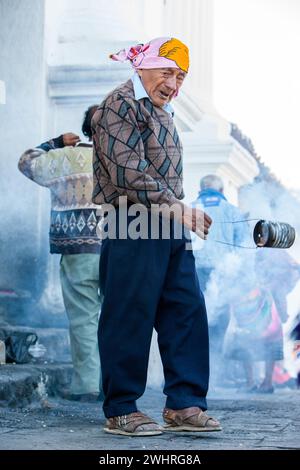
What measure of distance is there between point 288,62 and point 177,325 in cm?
297

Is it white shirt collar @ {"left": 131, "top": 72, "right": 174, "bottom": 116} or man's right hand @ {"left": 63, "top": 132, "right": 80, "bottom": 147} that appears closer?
white shirt collar @ {"left": 131, "top": 72, "right": 174, "bottom": 116}

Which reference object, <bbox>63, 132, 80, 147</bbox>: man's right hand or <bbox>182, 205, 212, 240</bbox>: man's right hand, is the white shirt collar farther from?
<bbox>63, 132, 80, 147</bbox>: man's right hand

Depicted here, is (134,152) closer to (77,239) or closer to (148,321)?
(148,321)

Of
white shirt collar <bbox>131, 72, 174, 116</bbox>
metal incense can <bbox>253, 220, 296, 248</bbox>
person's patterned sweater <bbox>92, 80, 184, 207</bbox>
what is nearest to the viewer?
person's patterned sweater <bbox>92, 80, 184, 207</bbox>

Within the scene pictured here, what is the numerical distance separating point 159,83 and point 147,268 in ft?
2.15

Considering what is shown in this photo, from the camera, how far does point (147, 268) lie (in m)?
3.73

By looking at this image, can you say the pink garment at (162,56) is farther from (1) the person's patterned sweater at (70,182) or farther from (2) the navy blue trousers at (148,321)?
(1) the person's patterned sweater at (70,182)

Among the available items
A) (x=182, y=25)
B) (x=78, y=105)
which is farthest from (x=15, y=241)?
(x=182, y=25)

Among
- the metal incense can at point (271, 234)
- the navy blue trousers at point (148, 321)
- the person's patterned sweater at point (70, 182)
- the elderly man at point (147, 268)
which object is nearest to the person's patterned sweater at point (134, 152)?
the elderly man at point (147, 268)

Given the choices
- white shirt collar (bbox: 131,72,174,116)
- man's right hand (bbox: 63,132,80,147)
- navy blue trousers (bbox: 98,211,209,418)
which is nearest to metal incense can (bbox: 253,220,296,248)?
navy blue trousers (bbox: 98,211,209,418)

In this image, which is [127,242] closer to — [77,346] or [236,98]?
[77,346]

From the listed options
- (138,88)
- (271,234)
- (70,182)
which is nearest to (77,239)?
(70,182)

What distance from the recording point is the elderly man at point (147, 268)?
3727 mm

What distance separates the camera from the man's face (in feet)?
12.6
